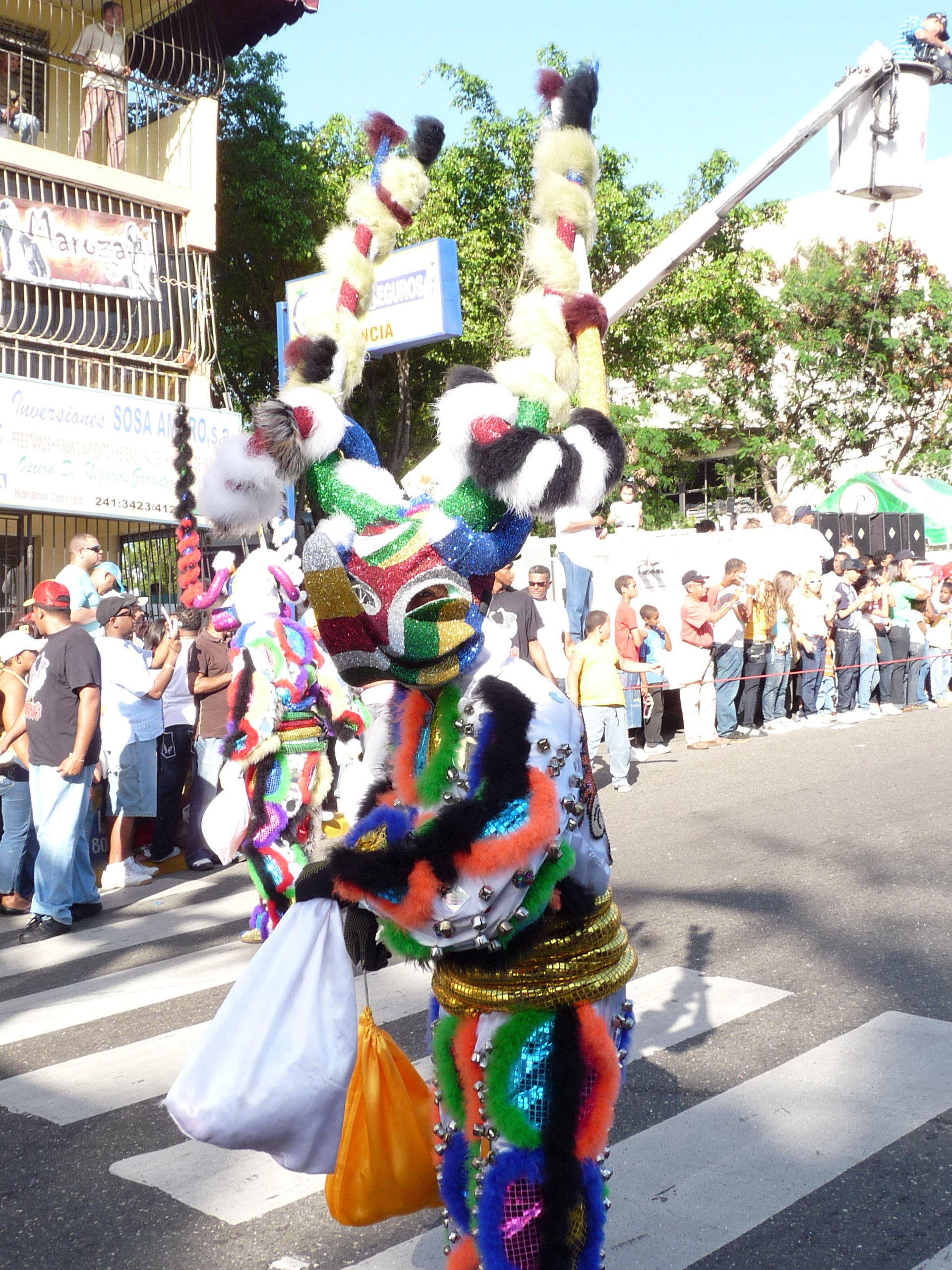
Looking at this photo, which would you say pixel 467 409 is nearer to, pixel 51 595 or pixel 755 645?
pixel 51 595

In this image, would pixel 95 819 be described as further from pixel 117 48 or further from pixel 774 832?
pixel 117 48

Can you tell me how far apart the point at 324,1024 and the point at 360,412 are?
20098mm

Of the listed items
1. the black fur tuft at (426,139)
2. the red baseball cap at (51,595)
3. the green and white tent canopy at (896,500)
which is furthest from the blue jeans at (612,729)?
the green and white tent canopy at (896,500)

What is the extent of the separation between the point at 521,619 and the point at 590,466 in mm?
8129

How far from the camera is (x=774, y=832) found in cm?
821

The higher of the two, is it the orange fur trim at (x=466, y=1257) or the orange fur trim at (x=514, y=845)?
the orange fur trim at (x=514, y=845)

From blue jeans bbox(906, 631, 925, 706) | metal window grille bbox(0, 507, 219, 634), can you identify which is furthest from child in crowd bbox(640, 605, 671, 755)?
blue jeans bbox(906, 631, 925, 706)

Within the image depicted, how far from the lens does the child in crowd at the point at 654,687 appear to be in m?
12.3

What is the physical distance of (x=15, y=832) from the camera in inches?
293

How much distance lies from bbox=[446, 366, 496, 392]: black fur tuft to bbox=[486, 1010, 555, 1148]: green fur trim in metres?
1.22

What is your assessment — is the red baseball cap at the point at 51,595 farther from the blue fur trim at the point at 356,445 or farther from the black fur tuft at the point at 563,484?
the black fur tuft at the point at 563,484

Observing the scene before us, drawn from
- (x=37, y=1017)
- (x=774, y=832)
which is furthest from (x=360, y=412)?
(x=37, y=1017)

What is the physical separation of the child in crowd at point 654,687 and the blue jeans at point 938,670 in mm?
5091

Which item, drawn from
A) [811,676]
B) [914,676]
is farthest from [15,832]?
[914,676]
